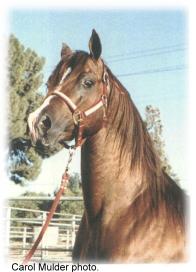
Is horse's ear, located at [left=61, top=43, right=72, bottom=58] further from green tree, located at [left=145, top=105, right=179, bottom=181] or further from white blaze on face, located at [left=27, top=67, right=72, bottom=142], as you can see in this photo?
green tree, located at [left=145, top=105, right=179, bottom=181]

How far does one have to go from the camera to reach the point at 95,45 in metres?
1.62

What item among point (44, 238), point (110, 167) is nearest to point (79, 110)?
point (110, 167)

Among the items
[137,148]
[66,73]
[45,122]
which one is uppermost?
[66,73]

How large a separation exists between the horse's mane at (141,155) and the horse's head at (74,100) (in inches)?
3.3

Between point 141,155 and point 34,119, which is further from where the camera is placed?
point 141,155

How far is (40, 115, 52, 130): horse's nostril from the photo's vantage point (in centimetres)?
154

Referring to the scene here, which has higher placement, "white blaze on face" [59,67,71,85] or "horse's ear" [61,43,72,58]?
"horse's ear" [61,43,72,58]

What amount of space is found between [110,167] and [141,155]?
161mm

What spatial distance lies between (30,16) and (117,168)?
1.11 metres

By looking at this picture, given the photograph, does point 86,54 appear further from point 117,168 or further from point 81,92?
point 117,168

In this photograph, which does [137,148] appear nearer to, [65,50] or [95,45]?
[95,45]

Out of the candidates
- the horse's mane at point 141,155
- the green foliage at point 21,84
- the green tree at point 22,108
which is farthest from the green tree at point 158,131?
the green foliage at point 21,84

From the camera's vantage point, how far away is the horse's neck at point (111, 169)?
1.58 m

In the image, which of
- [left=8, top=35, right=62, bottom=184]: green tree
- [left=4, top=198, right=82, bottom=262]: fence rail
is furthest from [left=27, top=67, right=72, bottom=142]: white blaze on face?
[left=4, top=198, right=82, bottom=262]: fence rail
